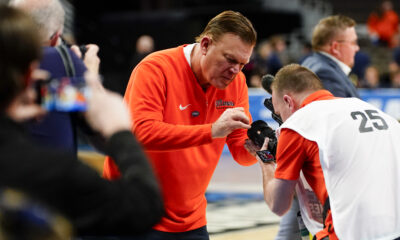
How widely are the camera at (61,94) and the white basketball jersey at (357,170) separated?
1463 mm

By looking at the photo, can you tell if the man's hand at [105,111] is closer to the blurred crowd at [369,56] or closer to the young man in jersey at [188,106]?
the young man in jersey at [188,106]

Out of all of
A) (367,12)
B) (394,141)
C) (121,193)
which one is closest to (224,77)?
(394,141)

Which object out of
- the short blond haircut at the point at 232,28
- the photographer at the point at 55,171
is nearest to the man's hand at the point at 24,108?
the photographer at the point at 55,171

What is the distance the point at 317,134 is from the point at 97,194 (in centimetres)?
159

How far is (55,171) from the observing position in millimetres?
1747

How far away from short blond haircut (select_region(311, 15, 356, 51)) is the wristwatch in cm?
234

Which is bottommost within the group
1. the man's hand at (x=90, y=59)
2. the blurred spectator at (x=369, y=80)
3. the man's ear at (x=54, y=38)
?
the blurred spectator at (x=369, y=80)

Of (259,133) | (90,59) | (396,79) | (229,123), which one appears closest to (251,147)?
(259,133)

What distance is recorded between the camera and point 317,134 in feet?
10.4

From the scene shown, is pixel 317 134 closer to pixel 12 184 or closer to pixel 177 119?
pixel 177 119

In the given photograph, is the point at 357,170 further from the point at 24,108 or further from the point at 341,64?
the point at 341,64

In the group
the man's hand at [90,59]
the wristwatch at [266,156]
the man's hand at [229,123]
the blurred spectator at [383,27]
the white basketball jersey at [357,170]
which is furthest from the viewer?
the blurred spectator at [383,27]

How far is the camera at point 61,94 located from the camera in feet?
6.50

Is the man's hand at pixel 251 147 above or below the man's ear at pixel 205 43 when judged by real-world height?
below
